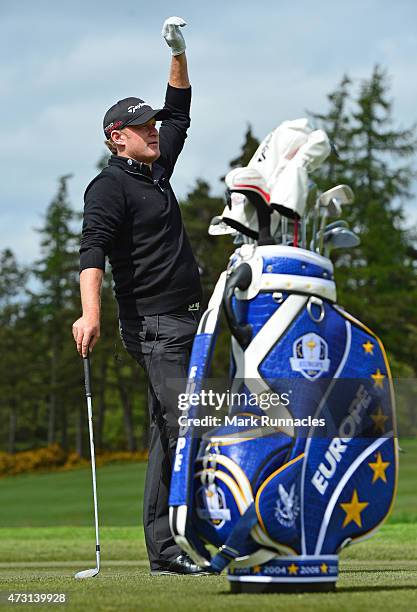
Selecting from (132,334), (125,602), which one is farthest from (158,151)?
(125,602)

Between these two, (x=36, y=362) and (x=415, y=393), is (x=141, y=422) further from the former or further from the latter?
(x=415, y=393)

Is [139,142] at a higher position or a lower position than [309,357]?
higher

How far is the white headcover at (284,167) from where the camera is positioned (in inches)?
137

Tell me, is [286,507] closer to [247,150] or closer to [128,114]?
[128,114]

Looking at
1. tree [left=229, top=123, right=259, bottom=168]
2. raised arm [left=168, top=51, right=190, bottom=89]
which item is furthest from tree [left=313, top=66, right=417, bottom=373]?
raised arm [left=168, top=51, right=190, bottom=89]

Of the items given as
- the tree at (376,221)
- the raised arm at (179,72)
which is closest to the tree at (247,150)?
the tree at (376,221)

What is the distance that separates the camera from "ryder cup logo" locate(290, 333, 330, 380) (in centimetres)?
338

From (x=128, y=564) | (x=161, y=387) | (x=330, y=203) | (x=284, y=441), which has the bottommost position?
(x=128, y=564)

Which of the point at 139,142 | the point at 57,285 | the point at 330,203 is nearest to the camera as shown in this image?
the point at 330,203

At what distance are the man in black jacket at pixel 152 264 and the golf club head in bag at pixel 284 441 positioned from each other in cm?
138

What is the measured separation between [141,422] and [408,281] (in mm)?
28437

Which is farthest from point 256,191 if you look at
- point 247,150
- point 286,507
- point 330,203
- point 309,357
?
point 247,150

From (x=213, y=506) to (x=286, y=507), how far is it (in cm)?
22

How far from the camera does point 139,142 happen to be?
497 centimetres
